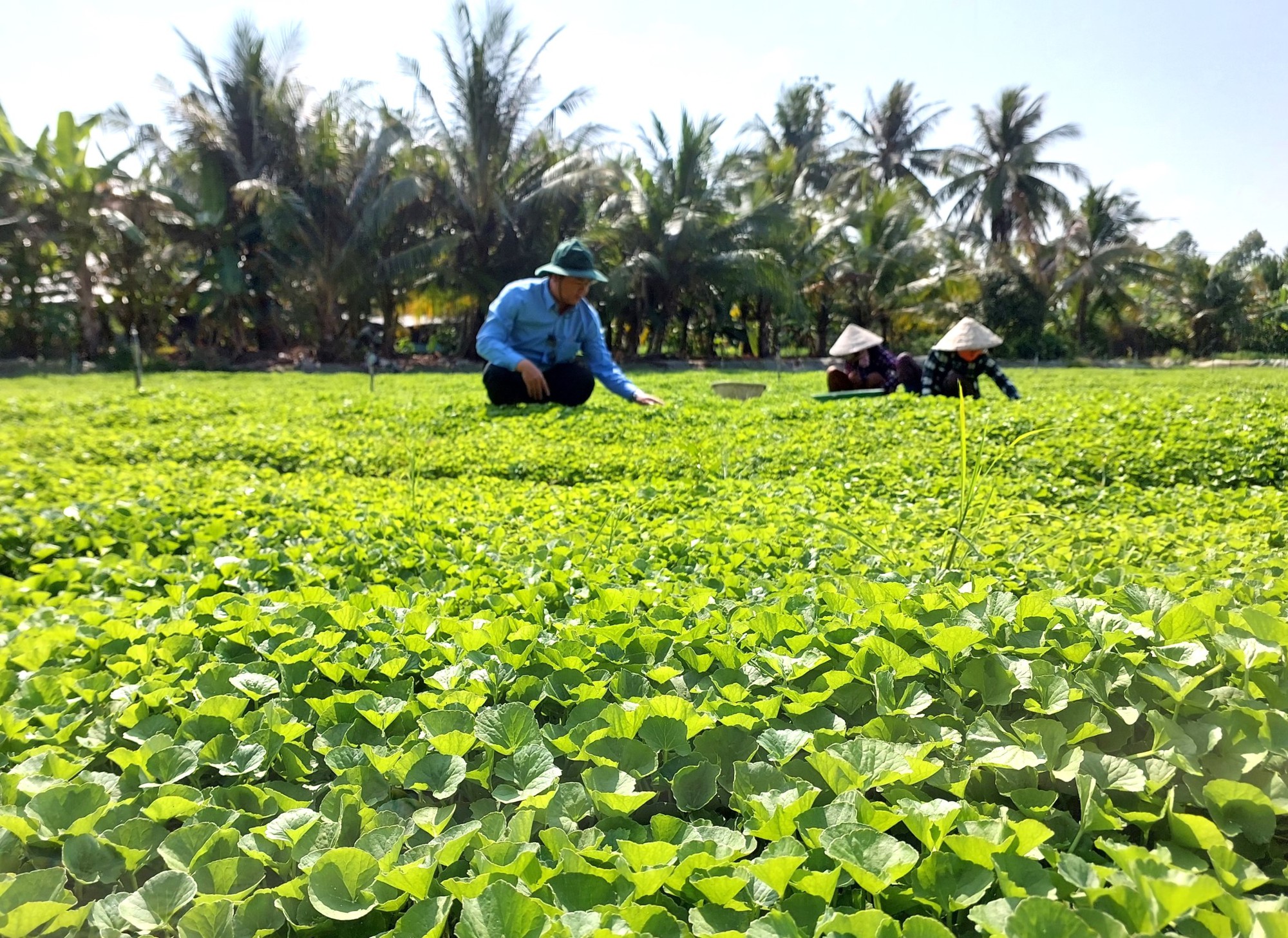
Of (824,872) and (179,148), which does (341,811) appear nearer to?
(824,872)

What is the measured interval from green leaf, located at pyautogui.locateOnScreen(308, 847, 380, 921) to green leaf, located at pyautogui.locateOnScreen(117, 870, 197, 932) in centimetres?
14

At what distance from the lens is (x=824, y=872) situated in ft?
2.97

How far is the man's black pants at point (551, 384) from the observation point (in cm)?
681

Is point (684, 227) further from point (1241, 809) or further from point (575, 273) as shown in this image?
point (1241, 809)

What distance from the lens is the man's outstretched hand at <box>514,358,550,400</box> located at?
616cm

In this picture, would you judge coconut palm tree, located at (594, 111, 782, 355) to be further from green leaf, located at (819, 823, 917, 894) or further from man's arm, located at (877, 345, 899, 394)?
green leaf, located at (819, 823, 917, 894)

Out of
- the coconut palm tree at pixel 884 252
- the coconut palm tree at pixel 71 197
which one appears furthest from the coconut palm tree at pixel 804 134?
the coconut palm tree at pixel 71 197

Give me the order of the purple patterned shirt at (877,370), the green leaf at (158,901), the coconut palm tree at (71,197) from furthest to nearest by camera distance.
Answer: the coconut palm tree at (71,197) → the purple patterned shirt at (877,370) → the green leaf at (158,901)

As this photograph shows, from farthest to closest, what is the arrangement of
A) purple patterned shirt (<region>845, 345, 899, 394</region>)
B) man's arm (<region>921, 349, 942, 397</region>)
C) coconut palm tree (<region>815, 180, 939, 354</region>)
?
1. coconut palm tree (<region>815, 180, 939, 354</region>)
2. purple patterned shirt (<region>845, 345, 899, 394</region>)
3. man's arm (<region>921, 349, 942, 397</region>)

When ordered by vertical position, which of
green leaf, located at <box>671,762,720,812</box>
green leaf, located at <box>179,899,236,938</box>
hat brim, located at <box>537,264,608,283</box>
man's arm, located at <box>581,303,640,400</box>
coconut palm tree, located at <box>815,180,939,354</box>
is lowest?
green leaf, located at <box>179,899,236,938</box>

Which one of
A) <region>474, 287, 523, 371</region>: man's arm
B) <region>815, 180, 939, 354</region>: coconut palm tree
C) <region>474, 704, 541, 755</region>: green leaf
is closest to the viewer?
<region>474, 704, 541, 755</region>: green leaf

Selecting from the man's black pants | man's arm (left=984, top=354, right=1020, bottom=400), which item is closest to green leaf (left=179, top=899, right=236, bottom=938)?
the man's black pants

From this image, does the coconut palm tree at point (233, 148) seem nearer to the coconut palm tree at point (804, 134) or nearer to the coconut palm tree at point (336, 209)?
the coconut palm tree at point (336, 209)

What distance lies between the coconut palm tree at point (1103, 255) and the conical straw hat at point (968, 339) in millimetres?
23027
